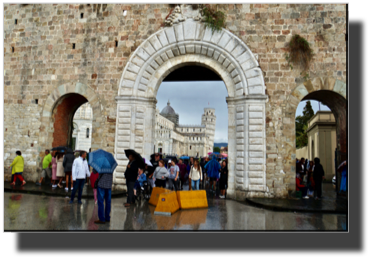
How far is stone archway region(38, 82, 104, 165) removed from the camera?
1038 centimetres

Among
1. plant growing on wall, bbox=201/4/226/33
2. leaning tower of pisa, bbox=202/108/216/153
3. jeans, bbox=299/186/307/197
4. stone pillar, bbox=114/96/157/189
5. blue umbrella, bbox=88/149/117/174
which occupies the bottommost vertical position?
jeans, bbox=299/186/307/197

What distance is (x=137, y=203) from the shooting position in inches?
317

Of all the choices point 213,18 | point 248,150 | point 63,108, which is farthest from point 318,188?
point 63,108

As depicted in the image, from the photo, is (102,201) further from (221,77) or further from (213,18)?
(213,18)

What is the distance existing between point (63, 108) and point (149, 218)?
789cm

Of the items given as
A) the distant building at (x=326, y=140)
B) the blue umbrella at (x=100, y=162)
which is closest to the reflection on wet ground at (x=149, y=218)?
the blue umbrella at (x=100, y=162)

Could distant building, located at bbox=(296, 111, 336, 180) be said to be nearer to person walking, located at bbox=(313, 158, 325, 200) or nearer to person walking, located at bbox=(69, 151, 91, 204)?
person walking, located at bbox=(313, 158, 325, 200)

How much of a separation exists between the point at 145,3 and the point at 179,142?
66805 mm

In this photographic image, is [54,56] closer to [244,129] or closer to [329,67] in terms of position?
[244,129]

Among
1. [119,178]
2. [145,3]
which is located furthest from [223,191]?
[145,3]

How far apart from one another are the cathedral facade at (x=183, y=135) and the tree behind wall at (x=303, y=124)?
37.6 metres

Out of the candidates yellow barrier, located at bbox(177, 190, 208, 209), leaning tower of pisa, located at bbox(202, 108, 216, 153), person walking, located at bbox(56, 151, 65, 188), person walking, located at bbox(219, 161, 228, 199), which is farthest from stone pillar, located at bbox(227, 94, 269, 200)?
leaning tower of pisa, located at bbox(202, 108, 216, 153)

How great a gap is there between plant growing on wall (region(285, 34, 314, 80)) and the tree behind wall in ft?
71.1

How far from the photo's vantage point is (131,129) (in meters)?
10.0
